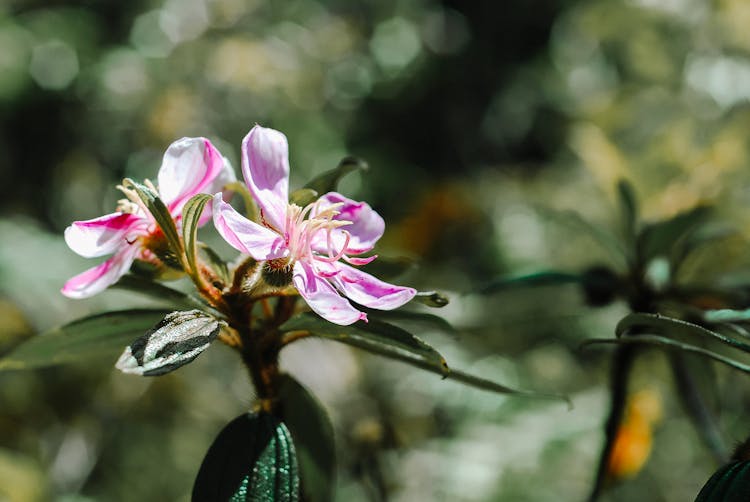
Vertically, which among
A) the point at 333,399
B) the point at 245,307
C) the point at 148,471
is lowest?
the point at 148,471

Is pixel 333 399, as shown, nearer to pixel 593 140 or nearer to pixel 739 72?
pixel 593 140

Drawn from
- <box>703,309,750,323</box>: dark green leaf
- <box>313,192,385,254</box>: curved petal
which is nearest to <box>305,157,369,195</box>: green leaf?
<box>313,192,385,254</box>: curved petal

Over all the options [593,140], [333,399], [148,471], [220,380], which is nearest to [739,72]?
[593,140]

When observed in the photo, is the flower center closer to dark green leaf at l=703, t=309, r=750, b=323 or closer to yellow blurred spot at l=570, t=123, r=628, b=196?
dark green leaf at l=703, t=309, r=750, b=323

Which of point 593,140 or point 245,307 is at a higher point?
point 245,307

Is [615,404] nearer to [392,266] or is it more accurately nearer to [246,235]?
[392,266]

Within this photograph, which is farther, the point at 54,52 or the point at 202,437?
the point at 54,52
